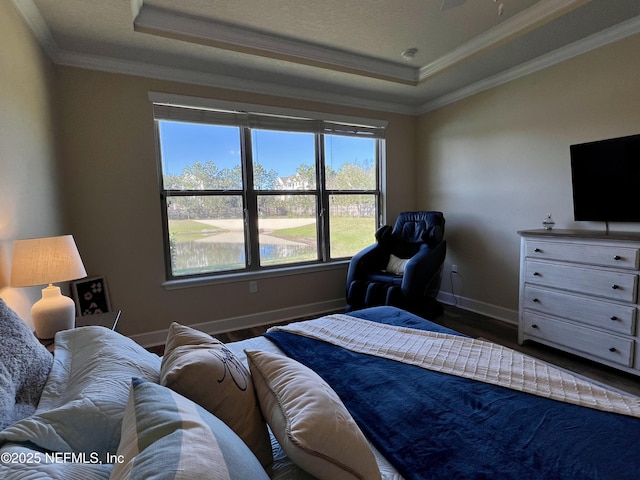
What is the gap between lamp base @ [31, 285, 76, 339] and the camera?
1.61 meters

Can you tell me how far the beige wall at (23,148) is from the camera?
1.62m

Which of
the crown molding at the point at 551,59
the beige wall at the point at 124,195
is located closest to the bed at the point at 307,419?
the beige wall at the point at 124,195

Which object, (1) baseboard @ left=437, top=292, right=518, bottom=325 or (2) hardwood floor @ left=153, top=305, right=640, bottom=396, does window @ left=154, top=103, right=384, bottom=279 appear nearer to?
(2) hardwood floor @ left=153, top=305, right=640, bottom=396

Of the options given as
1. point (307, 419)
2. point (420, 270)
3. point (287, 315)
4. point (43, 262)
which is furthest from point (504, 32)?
point (43, 262)

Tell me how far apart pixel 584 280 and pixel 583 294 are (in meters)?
0.11

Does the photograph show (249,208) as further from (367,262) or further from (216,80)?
(367,262)

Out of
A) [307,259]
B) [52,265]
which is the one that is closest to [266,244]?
[307,259]

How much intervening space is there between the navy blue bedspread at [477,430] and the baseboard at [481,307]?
8.57 ft

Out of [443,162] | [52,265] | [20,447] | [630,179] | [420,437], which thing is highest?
[443,162]

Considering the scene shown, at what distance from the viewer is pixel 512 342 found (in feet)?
9.33

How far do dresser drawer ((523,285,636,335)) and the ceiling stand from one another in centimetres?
203

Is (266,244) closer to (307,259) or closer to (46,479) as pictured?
(307,259)

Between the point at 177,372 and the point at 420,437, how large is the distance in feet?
2.30

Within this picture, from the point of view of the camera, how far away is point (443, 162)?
13.1ft
